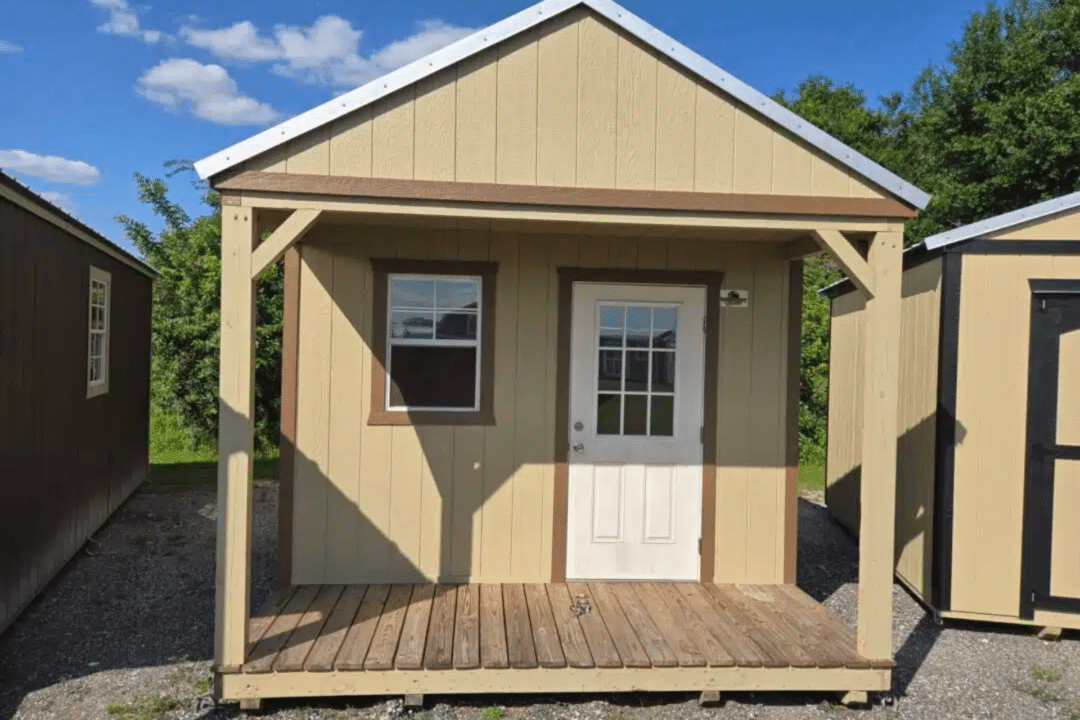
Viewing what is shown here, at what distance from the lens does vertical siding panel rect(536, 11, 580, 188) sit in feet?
11.3

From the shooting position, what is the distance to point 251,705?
331cm

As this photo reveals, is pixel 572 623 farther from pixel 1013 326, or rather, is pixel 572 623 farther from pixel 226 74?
pixel 226 74

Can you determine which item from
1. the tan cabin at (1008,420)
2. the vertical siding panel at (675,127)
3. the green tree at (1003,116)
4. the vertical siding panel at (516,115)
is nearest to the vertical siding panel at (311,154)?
the vertical siding panel at (516,115)

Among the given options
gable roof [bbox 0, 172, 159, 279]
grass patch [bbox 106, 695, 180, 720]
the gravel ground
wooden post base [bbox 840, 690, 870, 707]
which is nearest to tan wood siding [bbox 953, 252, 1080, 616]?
the gravel ground

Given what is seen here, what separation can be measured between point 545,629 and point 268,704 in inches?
55.8

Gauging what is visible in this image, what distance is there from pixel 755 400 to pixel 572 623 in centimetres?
192

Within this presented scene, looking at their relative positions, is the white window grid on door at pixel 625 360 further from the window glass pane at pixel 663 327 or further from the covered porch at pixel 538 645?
the covered porch at pixel 538 645

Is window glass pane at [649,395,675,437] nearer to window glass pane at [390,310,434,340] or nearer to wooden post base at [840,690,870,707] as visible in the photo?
window glass pane at [390,310,434,340]

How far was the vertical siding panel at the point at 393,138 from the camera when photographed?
336 cm

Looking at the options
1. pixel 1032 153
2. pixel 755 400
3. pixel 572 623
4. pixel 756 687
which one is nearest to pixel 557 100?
pixel 755 400

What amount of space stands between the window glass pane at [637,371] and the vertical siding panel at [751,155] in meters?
1.46

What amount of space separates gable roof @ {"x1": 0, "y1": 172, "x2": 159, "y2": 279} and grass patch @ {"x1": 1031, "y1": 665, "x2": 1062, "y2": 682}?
6.38 meters

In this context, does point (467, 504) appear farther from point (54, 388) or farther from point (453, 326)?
point (54, 388)

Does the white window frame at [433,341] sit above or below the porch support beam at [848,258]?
below
